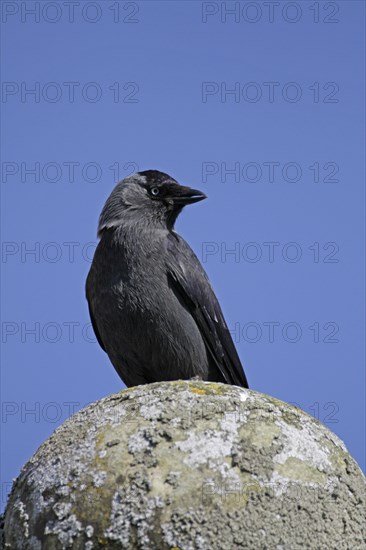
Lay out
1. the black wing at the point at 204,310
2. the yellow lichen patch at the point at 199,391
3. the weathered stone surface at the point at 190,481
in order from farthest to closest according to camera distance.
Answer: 1. the black wing at the point at 204,310
2. the yellow lichen patch at the point at 199,391
3. the weathered stone surface at the point at 190,481

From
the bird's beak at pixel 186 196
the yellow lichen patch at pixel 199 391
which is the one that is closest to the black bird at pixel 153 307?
the bird's beak at pixel 186 196

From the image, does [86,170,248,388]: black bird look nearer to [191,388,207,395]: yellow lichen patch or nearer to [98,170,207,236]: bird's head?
[98,170,207,236]: bird's head

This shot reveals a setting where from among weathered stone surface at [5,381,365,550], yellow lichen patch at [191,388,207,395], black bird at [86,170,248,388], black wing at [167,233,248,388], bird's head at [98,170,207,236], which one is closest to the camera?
weathered stone surface at [5,381,365,550]

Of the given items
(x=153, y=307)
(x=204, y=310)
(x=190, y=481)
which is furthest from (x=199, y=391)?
(x=204, y=310)

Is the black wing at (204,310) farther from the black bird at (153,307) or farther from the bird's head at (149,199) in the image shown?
the bird's head at (149,199)

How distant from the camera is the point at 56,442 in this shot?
5941mm

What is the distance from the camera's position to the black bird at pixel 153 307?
27.4 feet

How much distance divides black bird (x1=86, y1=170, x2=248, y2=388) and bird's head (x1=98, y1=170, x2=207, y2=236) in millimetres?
22

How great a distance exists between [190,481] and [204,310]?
11.8 feet

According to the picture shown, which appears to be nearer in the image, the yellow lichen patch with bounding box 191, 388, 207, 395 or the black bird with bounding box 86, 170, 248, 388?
the yellow lichen patch with bounding box 191, 388, 207, 395

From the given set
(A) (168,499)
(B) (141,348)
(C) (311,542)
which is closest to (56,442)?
(A) (168,499)

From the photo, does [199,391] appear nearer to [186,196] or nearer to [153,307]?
[153,307]

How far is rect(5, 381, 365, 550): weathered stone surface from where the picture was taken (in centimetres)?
518

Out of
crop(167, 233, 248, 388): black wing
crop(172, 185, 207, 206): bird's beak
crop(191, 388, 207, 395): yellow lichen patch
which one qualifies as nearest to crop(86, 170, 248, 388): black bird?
crop(167, 233, 248, 388): black wing
